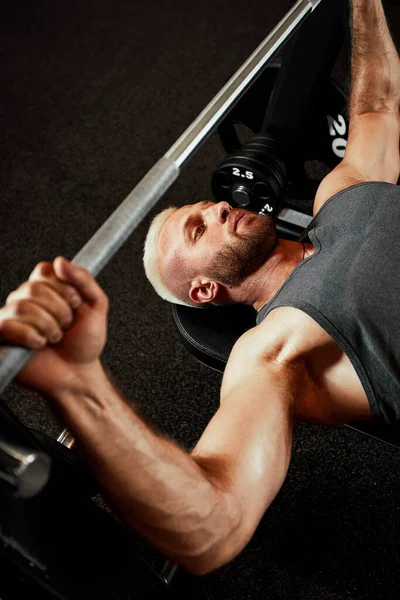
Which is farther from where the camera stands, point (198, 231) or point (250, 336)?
point (198, 231)

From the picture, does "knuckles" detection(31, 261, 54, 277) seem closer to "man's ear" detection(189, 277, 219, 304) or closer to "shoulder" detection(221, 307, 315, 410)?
"shoulder" detection(221, 307, 315, 410)

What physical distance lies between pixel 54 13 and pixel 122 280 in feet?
5.57

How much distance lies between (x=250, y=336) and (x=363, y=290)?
0.24 m

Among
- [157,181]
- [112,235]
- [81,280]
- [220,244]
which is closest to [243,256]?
[220,244]

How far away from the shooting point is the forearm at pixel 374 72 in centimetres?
165

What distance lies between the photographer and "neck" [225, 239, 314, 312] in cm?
146

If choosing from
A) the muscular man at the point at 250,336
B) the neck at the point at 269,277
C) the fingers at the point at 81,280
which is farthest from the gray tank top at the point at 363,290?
the fingers at the point at 81,280

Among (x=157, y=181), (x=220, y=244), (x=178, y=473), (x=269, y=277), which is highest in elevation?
(x=157, y=181)

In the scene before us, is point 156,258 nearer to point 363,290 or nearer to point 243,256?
point 243,256

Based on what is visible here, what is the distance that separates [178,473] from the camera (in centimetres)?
87

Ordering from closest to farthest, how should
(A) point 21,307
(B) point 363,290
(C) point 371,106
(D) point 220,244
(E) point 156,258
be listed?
(A) point 21,307
(B) point 363,290
(D) point 220,244
(E) point 156,258
(C) point 371,106

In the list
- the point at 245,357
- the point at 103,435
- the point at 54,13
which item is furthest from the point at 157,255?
the point at 54,13

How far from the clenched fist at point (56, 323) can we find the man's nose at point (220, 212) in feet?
2.35

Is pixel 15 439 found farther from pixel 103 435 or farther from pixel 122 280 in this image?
pixel 122 280
